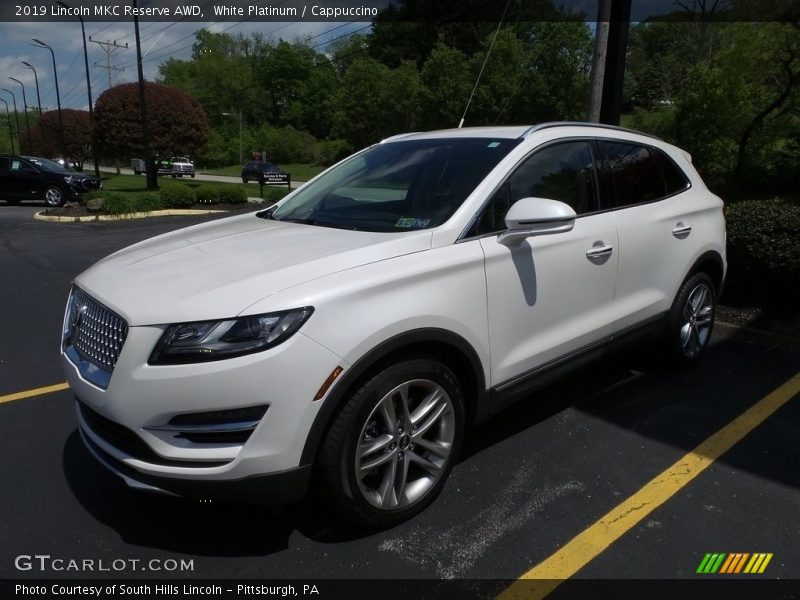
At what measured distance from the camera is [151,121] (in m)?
30.5

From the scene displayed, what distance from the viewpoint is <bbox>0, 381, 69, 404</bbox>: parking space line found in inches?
162

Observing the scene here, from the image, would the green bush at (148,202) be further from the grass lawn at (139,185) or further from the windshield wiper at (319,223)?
the windshield wiper at (319,223)

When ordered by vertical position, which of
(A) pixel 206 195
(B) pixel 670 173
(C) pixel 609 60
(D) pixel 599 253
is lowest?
(A) pixel 206 195

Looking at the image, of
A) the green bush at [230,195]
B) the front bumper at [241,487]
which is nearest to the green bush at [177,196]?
the green bush at [230,195]

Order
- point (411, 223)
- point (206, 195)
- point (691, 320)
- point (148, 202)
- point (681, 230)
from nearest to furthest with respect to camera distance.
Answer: point (411, 223)
point (681, 230)
point (691, 320)
point (148, 202)
point (206, 195)

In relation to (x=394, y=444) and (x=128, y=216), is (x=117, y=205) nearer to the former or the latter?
(x=128, y=216)

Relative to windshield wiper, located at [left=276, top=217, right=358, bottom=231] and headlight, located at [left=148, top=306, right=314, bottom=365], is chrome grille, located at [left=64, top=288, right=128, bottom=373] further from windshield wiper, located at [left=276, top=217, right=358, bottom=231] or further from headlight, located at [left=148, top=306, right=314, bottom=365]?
windshield wiper, located at [left=276, top=217, right=358, bottom=231]

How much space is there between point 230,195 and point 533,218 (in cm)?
1560

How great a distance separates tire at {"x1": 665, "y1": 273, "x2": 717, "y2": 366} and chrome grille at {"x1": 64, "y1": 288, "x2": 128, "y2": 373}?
344 centimetres

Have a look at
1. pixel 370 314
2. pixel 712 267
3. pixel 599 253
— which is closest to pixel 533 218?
pixel 599 253

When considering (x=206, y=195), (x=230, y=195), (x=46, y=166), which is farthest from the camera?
(x=46, y=166)

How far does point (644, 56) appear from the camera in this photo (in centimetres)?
5506

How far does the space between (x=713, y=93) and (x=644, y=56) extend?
47350 mm

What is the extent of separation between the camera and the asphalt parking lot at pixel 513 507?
2.53 metres
